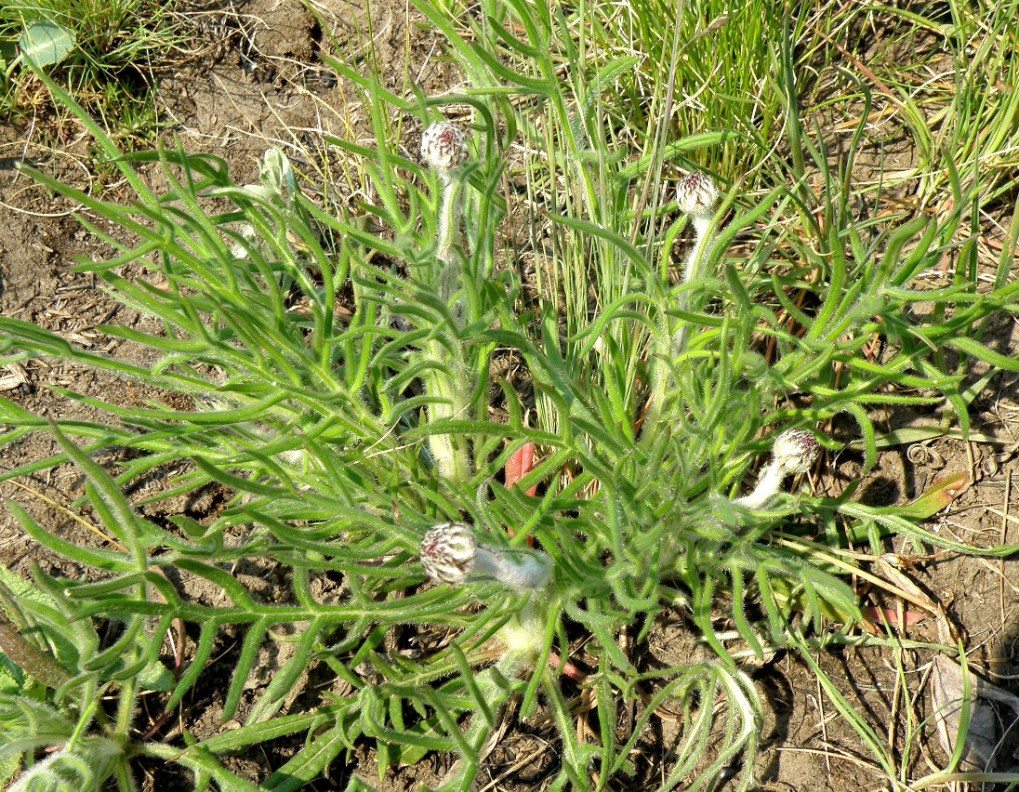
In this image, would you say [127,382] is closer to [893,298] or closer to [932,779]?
[893,298]

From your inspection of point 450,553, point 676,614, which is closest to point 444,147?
point 450,553

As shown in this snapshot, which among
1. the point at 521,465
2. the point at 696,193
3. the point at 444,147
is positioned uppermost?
the point at 444,147

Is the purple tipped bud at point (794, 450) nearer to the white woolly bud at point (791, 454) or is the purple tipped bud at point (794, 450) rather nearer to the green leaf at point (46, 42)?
the white woolly bud at point (791, 454)

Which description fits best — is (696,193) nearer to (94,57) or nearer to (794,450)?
(794,450)

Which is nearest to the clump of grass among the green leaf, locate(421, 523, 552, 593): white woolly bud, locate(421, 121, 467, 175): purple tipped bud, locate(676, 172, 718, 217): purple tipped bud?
the green leaf

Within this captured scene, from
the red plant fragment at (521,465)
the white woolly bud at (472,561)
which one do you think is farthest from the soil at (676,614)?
the white woolly bud at (472,561)

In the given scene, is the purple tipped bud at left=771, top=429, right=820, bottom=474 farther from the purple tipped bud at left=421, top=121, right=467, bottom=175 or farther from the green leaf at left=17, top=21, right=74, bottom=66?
the green leaf at left=17, top=21, right=74, bottom=66
